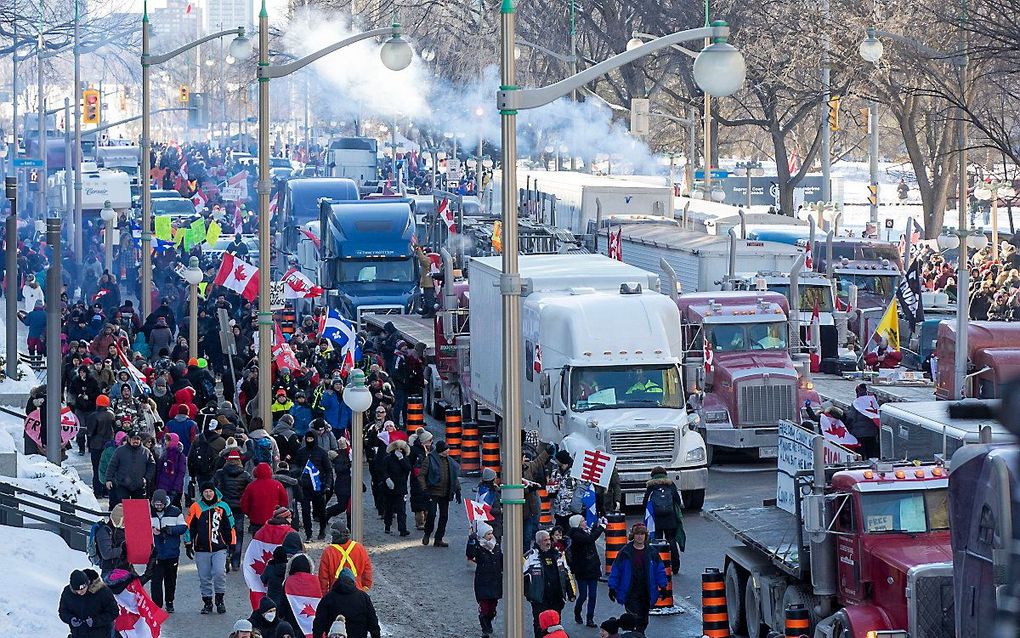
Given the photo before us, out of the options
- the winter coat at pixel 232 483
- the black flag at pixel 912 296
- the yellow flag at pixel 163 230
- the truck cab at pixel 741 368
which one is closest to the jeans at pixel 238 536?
the winter coat at pixel 232 483

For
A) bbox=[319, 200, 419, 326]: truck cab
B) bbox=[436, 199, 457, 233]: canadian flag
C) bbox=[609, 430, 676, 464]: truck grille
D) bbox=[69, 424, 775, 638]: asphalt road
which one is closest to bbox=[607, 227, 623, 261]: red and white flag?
bbox=[319, 200, 419, 326]: truck cab

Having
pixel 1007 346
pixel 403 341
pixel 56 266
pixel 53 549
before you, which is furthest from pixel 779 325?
pixel 53 549

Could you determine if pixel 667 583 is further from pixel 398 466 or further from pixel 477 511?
pixel 398 466

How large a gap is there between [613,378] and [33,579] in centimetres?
866

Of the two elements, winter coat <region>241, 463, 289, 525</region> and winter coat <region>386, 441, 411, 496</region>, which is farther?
winter coat <region>386, 441, 411, 496</region>

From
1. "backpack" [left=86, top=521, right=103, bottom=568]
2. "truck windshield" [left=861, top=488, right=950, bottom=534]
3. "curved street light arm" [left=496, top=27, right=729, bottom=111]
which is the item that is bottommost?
"backpack" [left=86, top=521, right=103, bottom=568]

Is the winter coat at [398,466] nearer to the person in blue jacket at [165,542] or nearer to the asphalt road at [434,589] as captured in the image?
the asphalt road at [434,589]

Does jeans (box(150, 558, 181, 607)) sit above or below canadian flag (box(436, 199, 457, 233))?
below

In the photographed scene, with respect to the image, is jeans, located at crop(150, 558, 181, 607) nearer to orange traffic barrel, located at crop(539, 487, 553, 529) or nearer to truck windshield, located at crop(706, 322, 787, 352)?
orange traffic barrel, located at crop(539, 487, 553, 529)

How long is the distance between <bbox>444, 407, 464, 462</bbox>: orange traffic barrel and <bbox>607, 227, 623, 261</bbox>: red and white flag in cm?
1363

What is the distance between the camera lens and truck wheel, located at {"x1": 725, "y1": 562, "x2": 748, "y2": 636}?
56.9 ft

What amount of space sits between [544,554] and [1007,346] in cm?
1127

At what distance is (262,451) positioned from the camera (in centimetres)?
2208

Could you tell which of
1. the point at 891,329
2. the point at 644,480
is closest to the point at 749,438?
the point at 644,480
